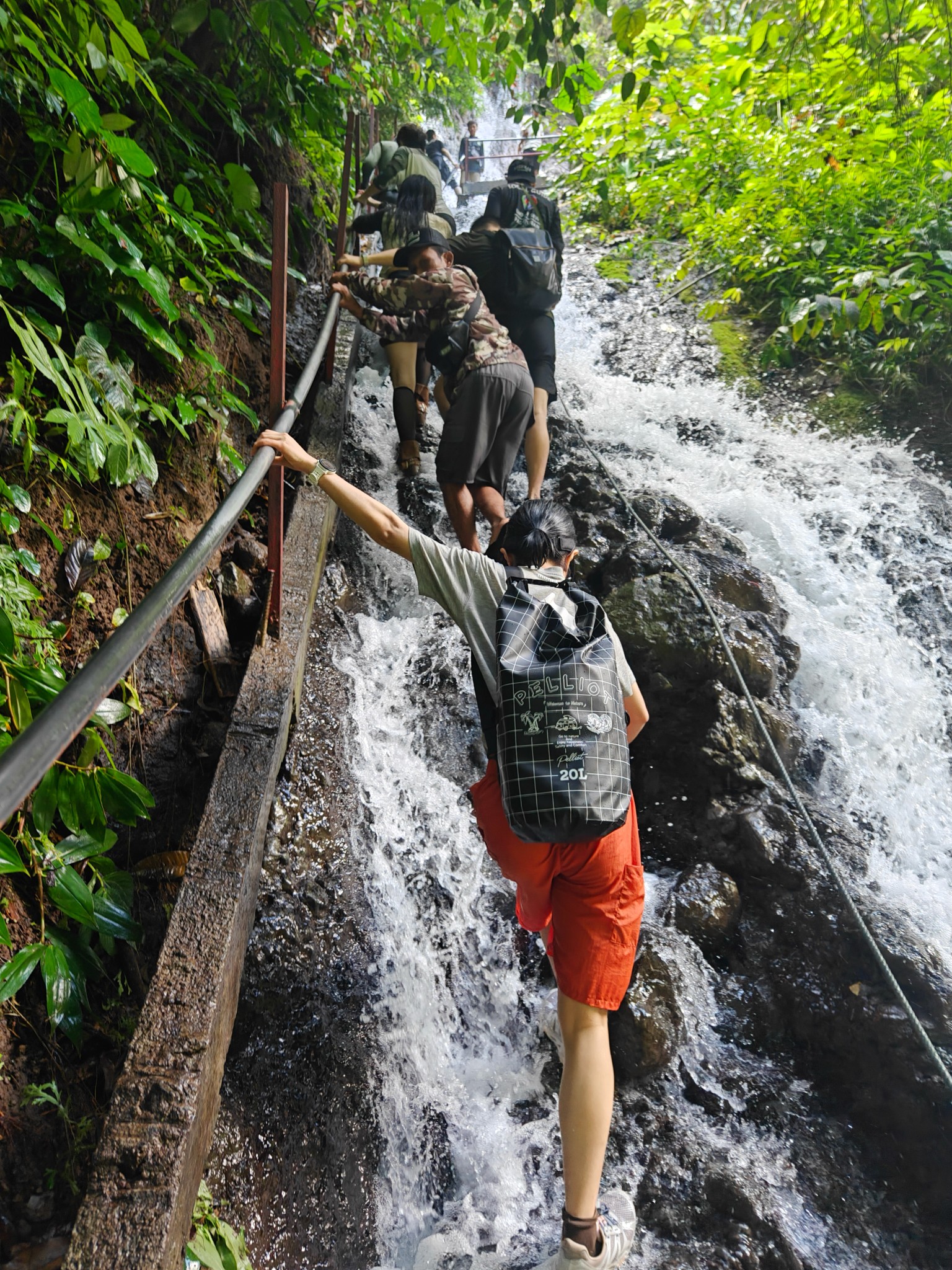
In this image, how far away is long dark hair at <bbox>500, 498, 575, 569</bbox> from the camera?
2523 mm

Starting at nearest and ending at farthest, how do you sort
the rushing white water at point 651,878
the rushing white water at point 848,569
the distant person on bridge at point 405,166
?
the rushing white water at point 651,878 → the rushing white water at point 848,569 → the distant person on bridge at point 405,166

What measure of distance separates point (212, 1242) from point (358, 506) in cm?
215

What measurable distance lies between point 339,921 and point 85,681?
2.01 meters

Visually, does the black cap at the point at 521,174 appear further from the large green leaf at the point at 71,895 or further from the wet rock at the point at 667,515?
the large green leaf at the point at 71,895

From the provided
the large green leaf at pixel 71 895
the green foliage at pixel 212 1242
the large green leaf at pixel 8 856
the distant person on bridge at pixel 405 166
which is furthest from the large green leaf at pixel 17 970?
the distant person on bridge at pixel 405 166

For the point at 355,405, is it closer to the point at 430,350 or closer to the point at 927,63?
the point at 430,350

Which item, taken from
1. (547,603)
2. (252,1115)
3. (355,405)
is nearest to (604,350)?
(355,405)

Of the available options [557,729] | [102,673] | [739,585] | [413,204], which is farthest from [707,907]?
[413,204]

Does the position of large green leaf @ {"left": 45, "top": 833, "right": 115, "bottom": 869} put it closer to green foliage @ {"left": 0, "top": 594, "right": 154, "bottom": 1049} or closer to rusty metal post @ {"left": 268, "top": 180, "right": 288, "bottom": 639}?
green foliage @ {"left": 0, "top": 594, "right": 154, "bottom": 1049}

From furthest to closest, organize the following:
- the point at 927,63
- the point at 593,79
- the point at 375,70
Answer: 1. the point at 375,70
2. the point at 927,63
3. the point at 593,79

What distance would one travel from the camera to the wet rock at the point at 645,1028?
305 cm

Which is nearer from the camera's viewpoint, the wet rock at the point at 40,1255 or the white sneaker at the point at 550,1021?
the wet rock at the point at 40,1255

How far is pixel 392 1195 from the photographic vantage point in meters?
2.59

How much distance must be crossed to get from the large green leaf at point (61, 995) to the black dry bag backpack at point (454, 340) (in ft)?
11.5
